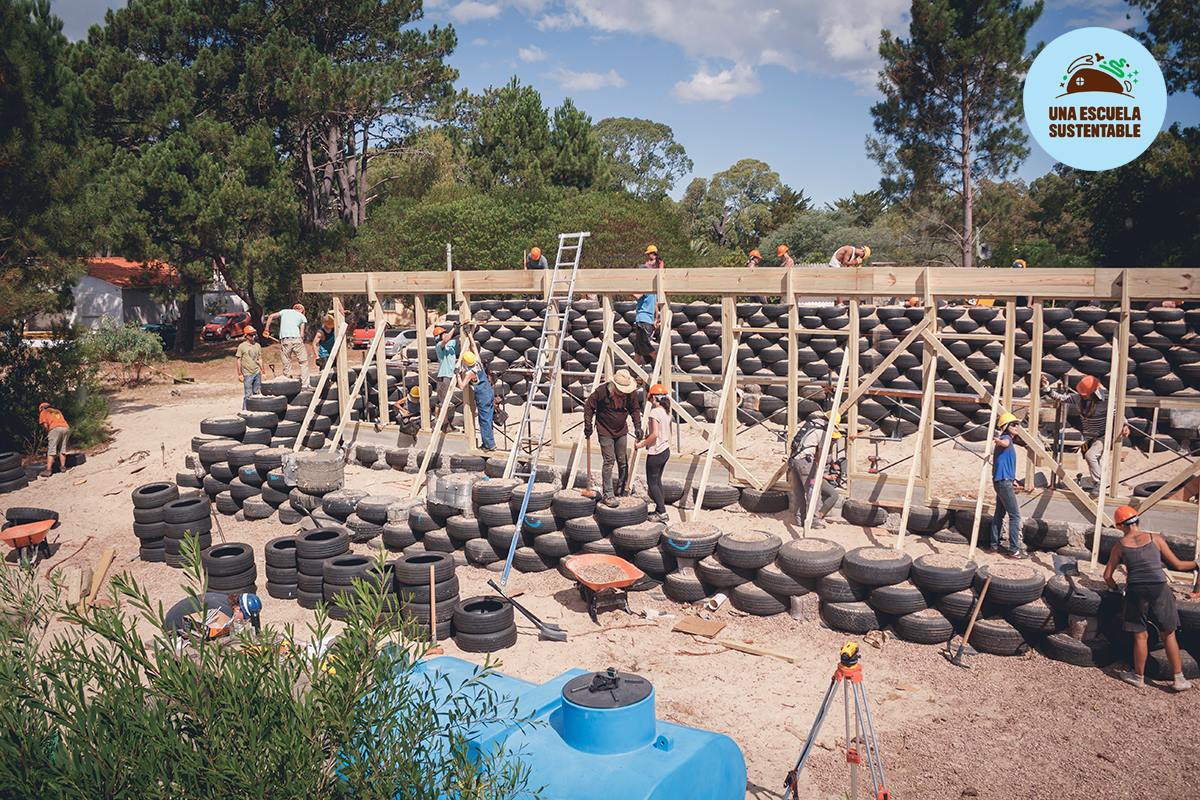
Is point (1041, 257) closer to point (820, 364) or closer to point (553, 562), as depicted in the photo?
point (820, 364)

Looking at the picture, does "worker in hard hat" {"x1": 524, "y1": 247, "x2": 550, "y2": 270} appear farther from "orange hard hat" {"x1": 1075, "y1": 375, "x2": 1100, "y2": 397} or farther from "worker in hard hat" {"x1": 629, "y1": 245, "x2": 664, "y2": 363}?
"orange hard hat" {"x1": 1075, "y1": 375, "x2": 1100, "y2": 397}

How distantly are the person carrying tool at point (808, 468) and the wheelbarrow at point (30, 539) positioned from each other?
11303mm

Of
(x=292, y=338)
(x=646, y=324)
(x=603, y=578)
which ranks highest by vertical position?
(x=646, y=324)

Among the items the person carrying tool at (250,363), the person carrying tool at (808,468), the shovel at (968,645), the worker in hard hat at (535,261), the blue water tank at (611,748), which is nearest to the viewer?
the blue water tank at (611,748)

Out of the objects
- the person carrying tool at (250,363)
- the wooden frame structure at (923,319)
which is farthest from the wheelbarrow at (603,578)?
the person carrying tool at (250,363)

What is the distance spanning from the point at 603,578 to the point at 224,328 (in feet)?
112

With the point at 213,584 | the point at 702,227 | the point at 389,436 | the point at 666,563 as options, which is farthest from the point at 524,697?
the point at 702,227

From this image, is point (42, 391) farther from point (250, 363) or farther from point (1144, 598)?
point (1144, 598)

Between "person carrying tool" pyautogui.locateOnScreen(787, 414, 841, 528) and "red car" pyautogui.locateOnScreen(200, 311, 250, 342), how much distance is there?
33132 millimetres

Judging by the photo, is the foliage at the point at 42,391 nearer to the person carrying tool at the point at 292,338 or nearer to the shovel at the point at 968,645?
the person carrying tool at the point at 292,338

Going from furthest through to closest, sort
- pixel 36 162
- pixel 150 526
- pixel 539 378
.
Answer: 1. pixel 36 162
2. pixel 539 378
3. pixel 150 526

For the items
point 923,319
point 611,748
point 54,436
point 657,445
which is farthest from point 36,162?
point 611,748

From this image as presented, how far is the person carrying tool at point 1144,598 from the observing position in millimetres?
8102

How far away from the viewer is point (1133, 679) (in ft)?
27.1
